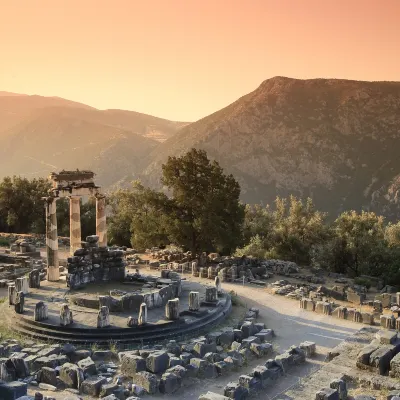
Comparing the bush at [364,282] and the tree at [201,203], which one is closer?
the bush at [364,282]

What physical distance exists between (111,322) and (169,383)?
619cm

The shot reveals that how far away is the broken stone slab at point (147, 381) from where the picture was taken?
687 inches

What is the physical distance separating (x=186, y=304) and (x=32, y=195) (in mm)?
36033

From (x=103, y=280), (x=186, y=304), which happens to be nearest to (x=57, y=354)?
(x=186, y=304)

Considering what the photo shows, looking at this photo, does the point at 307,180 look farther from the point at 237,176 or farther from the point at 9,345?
the point at 9,345

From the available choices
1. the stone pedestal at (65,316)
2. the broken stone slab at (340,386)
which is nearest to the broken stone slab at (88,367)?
the stone pedestal at (65,316)

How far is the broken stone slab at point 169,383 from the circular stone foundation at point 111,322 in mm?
4335

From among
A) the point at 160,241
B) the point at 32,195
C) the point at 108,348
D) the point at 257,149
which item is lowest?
the point at 108,348

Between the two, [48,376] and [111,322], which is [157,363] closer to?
[48,376]

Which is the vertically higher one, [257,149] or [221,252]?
[257,149]

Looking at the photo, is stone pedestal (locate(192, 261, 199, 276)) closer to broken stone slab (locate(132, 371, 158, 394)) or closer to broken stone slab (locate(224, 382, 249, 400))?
broken stone slab (locate(132, 371, 158, 394))

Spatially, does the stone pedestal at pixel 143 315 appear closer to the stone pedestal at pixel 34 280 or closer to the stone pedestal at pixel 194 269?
the stone pedestal at pixel 34 280

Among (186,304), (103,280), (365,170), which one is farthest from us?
(365,170)

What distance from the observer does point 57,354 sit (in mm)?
19969
